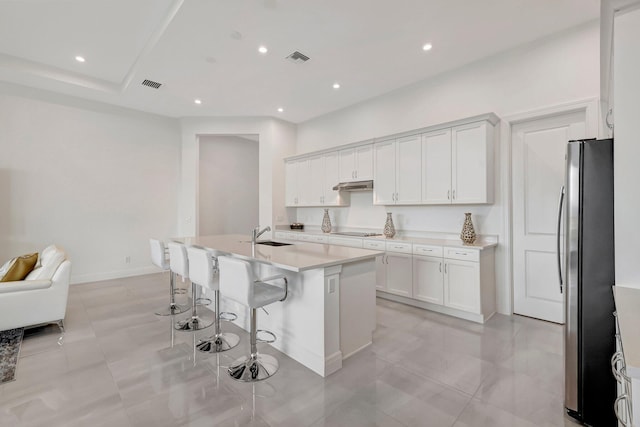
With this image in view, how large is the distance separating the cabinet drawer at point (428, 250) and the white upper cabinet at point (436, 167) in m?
0.64

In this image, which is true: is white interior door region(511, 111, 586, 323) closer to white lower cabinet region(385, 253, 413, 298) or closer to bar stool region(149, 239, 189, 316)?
white lower cabinet region(385, 253, 413, 298)

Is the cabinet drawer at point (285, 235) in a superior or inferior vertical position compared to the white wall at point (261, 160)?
inferior

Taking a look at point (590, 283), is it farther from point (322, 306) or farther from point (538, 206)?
point (538, 206)

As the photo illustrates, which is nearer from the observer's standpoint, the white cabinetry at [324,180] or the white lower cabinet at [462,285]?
the white lower cabinet at [462,285]

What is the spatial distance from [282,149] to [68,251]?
431 cm

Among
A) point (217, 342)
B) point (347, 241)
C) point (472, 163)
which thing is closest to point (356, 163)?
point (347, 241)

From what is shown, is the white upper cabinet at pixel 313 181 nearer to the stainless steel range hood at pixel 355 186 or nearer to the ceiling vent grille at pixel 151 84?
the stainless steel range hood at pixel 355 186

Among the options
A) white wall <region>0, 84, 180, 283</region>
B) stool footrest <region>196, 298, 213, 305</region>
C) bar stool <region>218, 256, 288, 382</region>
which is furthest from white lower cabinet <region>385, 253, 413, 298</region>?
white wall <region>0, 84, 180, 283</region>

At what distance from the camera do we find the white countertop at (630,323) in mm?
744

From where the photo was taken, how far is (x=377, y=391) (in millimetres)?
2061

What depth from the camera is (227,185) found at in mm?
7457

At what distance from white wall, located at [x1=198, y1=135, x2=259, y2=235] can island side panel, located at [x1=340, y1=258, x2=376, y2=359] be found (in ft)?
17.4

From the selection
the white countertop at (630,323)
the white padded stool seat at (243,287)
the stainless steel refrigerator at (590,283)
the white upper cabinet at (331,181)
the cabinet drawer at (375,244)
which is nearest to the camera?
the white countertop at (630,323)

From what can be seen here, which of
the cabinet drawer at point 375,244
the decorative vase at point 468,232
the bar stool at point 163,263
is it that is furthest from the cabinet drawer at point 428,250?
the bar stool at point 163,263
